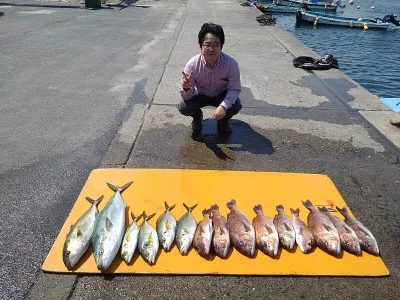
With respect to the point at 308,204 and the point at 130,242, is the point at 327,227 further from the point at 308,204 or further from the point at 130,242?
the point at 130,242

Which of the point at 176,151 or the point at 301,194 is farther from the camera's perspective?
the point at 176,151

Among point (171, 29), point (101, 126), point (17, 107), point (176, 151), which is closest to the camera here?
point (176, 151)

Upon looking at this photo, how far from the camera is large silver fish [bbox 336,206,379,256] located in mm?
2902

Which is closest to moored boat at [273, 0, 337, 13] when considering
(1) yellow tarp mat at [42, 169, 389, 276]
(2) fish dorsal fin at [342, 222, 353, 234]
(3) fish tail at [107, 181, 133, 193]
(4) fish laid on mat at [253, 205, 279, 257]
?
(1) yellow tarp mat at [42, 169, 389, 276]

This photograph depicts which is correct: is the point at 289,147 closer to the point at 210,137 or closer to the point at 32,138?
the point at 210,137

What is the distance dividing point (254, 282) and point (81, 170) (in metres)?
2.70

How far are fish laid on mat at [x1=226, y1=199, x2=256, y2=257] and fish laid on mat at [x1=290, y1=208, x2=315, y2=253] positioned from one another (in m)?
0.44

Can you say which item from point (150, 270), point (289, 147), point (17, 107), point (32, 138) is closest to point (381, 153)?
point (289, 147)

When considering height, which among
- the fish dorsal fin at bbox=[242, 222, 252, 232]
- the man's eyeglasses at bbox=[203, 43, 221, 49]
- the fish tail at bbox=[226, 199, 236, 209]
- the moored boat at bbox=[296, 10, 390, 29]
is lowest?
the moored boat at bbox=[296, 10, 390, 29]

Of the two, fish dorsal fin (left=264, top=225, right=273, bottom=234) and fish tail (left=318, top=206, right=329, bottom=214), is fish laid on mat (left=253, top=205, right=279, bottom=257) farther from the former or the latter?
fish tail (left=318, top=206, right=329, bottom=214)

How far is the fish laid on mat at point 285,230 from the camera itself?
2932mm

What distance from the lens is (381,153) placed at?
4.64 m

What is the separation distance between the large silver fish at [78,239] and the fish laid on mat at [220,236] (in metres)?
1.17

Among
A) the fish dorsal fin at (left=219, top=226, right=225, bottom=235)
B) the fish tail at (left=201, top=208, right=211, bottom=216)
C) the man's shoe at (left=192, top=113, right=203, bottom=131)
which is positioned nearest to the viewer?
the fish dorsal fin at (left=219, top=226, right=225, bottom=235)
